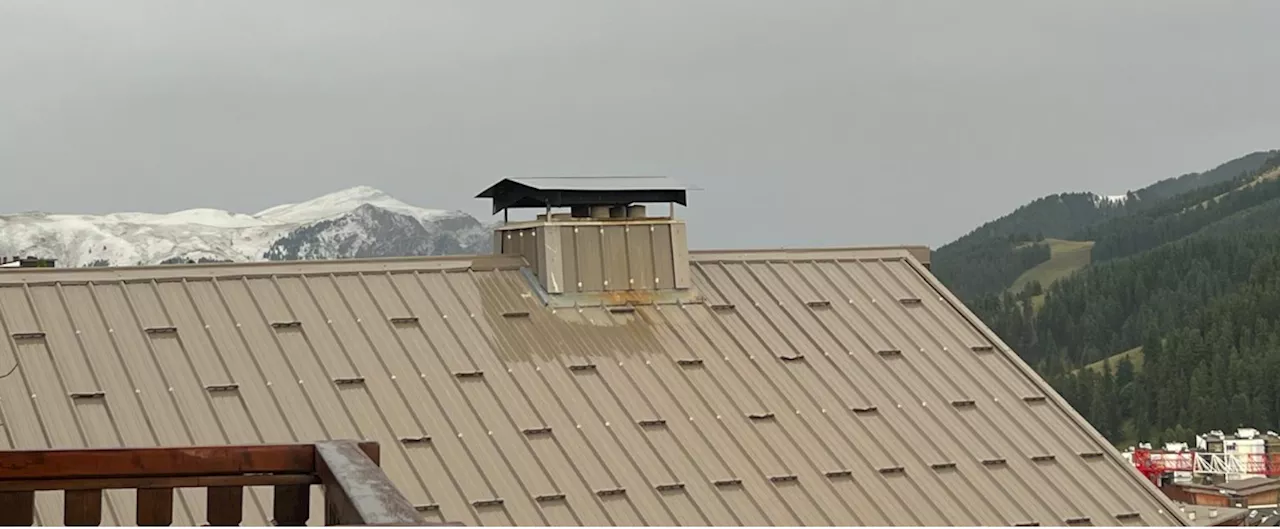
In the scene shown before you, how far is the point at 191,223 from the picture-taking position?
585 feet

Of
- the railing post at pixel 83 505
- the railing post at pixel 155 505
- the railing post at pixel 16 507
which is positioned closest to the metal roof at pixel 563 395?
the railing post at pixel 16 507

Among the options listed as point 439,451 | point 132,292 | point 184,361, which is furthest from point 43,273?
point 439,451

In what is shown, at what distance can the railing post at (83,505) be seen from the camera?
18.0ft

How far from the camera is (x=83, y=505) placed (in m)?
5.56

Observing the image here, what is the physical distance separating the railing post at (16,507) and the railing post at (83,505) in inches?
5.8

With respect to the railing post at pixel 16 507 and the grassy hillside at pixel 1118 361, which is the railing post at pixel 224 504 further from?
the grassy hillside at pixel 1118 361

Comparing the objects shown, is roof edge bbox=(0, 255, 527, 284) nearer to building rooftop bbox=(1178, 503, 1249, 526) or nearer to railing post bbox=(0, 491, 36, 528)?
railing post bbox=(0, 491, 36, 528)

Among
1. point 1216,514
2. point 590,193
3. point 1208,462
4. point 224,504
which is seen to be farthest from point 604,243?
point 1208,462

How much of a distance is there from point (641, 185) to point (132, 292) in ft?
18.8

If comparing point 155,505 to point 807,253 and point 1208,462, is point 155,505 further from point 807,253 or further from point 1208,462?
point 1208,462

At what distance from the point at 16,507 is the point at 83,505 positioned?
280 mm

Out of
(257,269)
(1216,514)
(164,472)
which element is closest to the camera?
(164,472)

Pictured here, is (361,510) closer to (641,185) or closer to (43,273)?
(43,273)

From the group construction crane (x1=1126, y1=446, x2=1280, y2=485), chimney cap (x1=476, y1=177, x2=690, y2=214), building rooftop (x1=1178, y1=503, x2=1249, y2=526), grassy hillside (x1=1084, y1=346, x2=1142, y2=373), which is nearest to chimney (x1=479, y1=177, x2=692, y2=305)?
chimney cap (x1=476, y1=177, x2=690, y2=214)
